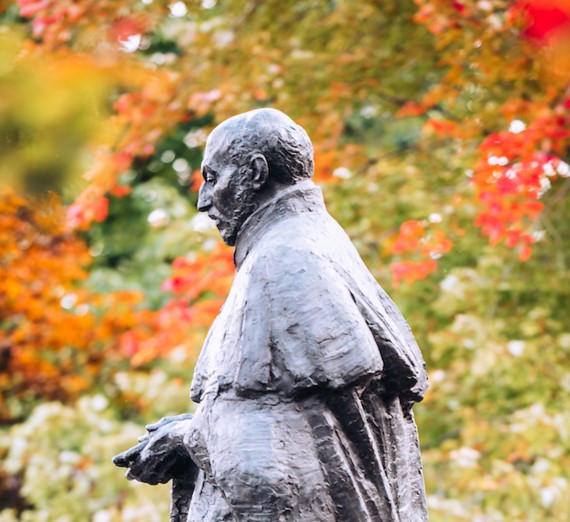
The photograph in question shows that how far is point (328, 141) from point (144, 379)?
9.08ft

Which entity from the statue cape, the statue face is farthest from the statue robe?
the statue face

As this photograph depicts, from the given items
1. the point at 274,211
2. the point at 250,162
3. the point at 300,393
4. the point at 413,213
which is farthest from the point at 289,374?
the point at 413,213

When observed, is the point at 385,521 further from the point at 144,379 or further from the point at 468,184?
the point at 144,379

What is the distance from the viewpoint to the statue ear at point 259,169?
264 centimetres

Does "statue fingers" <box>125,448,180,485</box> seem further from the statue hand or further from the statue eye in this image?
the statue eye

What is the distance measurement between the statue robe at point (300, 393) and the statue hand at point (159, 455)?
0.17 metres

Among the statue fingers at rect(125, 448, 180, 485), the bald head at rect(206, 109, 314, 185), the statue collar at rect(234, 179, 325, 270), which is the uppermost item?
the bald head at rect(206, 109, 314, 185)

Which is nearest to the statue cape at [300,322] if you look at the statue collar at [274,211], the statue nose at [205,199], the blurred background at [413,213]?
the statue collar at [274,211]

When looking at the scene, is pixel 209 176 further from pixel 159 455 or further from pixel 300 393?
pixel 159 455

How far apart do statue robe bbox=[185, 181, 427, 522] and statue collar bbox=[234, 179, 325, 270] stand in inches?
1.2

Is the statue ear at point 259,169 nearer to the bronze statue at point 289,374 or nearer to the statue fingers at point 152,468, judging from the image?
the bronze statue at point 289,374

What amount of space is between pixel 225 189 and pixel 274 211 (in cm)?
16

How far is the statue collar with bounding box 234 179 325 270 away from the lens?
2.68 metres

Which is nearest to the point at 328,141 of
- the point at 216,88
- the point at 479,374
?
the point at 216,88
